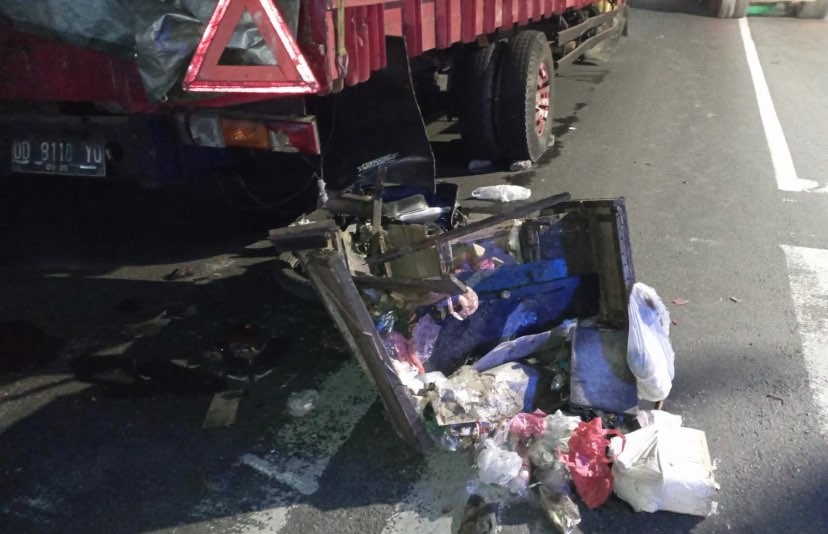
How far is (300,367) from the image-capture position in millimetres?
3260

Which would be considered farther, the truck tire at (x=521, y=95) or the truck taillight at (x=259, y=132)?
the truck tire at (x=521, y=95)

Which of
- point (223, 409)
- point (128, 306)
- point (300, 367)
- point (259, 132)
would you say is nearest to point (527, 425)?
point (300, 367)

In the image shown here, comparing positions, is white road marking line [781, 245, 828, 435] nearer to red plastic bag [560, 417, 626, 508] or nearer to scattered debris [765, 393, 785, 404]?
scattered debris [765, 393, 785, 404]

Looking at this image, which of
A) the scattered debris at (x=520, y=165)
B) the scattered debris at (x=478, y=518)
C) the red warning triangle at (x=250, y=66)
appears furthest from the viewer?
the scattered debris at (x=520, y=165)

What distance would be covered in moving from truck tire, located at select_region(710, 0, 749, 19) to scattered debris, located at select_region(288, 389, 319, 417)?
13894 mm

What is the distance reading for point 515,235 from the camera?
3152 mm

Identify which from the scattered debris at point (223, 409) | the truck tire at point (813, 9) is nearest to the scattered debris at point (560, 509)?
the scattered debris at point (223, 409)

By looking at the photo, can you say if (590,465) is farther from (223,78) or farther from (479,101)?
(479,101)

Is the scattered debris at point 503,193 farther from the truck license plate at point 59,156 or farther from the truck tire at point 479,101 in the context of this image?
the truck license plate at point 59,156

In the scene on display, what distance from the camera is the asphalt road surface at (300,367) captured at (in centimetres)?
251

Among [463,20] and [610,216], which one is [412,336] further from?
[463,20]

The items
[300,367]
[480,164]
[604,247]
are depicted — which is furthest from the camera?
[480,164]

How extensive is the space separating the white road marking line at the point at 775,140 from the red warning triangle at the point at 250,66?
420 cm

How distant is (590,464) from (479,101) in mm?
3663
